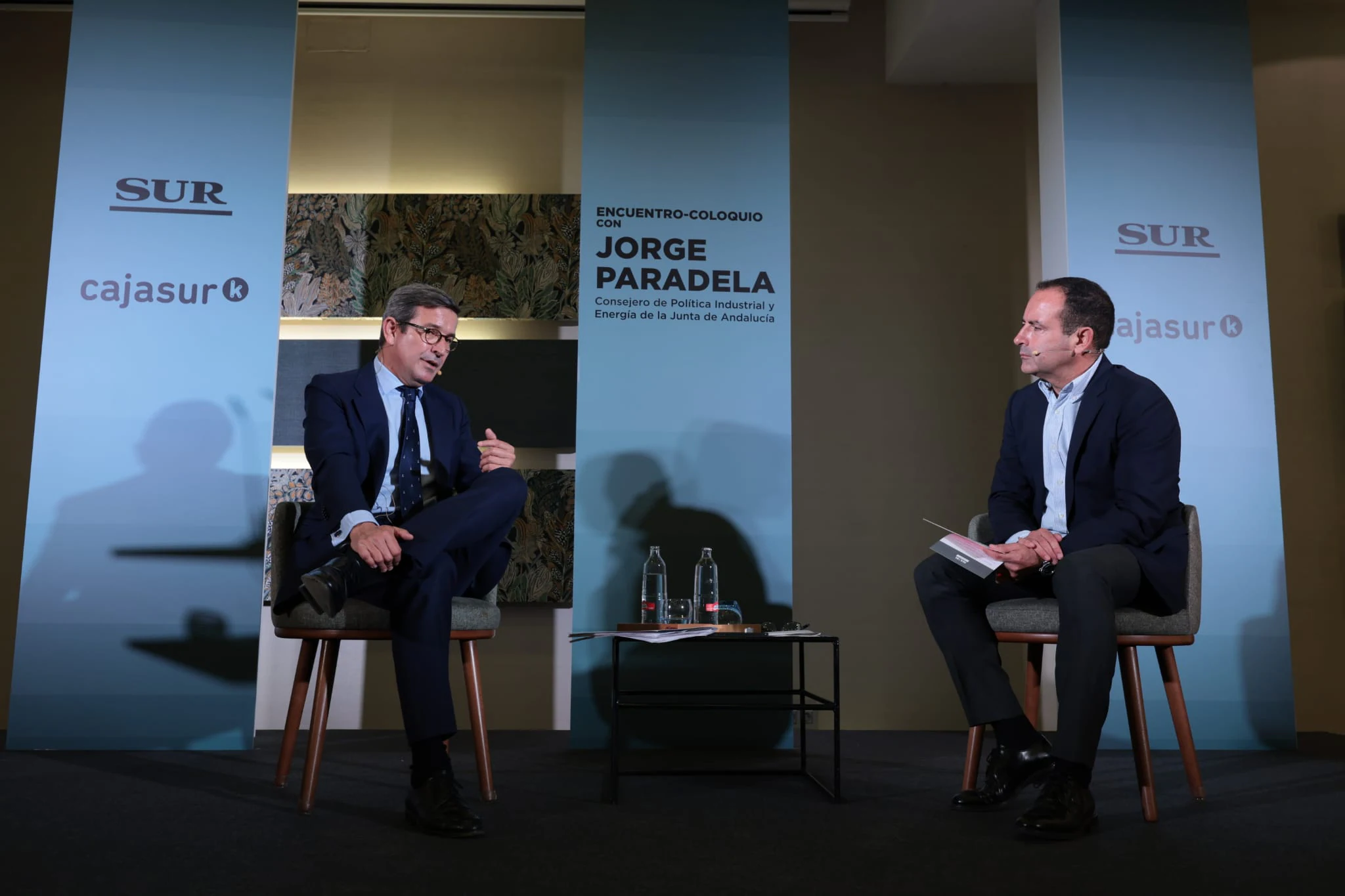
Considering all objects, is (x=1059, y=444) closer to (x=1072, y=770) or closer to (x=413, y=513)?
(x=1072, y=770)

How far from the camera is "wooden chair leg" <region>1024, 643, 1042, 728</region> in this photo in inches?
110

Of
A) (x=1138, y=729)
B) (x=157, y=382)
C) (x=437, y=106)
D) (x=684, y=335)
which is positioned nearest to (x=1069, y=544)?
(x=1138, y=729)

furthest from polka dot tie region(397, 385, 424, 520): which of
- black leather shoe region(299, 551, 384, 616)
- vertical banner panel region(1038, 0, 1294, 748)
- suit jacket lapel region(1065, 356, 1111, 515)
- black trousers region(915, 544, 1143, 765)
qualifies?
vertical banner panel region(1038, 0, 1294, 748)

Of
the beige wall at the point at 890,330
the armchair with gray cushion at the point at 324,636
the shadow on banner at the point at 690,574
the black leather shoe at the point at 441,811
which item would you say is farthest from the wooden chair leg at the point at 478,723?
the beige wall at the point at 890,330

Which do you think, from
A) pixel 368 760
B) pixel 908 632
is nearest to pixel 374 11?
pixel 368 760

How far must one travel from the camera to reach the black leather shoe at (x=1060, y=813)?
2076mm

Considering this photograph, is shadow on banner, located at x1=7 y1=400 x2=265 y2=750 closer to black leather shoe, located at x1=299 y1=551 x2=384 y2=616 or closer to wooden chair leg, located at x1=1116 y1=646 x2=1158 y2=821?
black leather shoe, located at x1=299 y1=551 x2=384 y2=616

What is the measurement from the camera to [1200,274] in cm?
389

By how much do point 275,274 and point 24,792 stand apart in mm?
1860

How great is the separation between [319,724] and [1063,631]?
1724 mm

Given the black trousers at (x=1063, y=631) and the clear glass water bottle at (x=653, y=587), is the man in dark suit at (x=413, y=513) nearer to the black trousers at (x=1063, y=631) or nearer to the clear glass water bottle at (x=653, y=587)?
the clear glass water bottle at (x=653, y=587)

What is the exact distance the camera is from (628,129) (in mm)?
3844

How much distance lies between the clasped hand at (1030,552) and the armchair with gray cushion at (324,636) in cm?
126

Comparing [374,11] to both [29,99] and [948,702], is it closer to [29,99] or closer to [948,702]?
[29,99]
